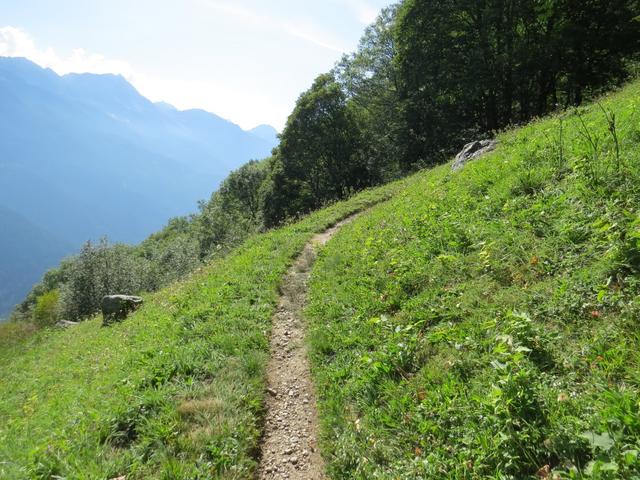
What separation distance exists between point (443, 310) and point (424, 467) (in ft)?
9.28

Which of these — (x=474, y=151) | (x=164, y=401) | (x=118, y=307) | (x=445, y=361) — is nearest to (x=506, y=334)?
(x=445, y=361)

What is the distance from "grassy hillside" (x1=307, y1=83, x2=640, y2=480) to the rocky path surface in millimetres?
358

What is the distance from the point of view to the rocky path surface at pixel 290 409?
550 cm

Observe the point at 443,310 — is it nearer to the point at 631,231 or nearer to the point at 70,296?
the point at 631,231

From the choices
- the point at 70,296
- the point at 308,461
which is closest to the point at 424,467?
the point at 308,461

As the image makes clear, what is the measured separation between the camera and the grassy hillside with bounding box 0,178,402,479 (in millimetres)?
5270

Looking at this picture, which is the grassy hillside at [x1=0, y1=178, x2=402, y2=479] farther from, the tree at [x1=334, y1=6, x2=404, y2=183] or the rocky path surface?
the tree at [x1=334, y1=6, x2=404, y2=183]

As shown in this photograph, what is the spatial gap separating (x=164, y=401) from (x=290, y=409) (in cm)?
217

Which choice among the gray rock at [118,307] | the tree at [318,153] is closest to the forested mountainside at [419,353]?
the gray rock at [118,307]

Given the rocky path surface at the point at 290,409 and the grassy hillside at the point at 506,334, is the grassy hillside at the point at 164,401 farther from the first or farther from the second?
the grassy hillside at the point at 506,334

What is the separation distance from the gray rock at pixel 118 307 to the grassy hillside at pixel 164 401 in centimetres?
515

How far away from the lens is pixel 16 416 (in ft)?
31.0

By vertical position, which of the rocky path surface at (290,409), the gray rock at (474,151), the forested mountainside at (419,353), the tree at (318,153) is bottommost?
the rocky path surface at (290,409)

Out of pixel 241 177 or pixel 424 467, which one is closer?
pixel 424 467
